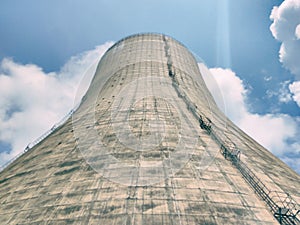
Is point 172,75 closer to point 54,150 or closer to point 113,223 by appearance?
point 54,150

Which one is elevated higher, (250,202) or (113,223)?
(250,202)

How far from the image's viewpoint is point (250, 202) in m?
9.23

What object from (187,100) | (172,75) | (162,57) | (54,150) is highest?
(162,57)

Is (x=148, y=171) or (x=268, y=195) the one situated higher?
(x=148, y=171)

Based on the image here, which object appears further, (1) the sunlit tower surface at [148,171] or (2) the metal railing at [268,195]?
(2) the metal railing at [268,195]

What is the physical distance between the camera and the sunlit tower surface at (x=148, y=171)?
8430 mm

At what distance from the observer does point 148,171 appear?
32.5 feet

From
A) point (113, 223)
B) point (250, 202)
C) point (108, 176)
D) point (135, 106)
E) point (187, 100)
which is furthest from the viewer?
point (187, 100)

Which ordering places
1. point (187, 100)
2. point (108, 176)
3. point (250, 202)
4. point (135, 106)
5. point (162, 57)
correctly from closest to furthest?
point (250, 202) → point (108, 176) → point (135, 106) → point (187, 100) → point (162, 57)

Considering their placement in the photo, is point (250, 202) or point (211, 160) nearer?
point (250, 202)

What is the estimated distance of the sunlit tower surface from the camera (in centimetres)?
843

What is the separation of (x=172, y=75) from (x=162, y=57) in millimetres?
2791

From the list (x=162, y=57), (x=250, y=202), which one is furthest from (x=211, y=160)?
(x=162, y=57)

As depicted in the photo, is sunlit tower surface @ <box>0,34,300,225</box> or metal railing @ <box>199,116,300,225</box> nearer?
sunlit tower surface @ <box>0,34,300,225</box>
